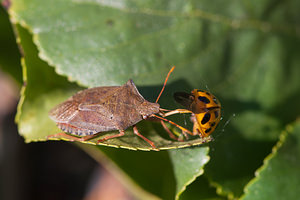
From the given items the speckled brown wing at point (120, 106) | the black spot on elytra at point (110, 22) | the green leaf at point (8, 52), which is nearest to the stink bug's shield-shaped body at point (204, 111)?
the speckled brown wing at point (120, 106)

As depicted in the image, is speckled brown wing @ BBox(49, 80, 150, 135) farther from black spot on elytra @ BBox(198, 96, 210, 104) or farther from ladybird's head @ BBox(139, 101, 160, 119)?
black spot on elytra @ BBox(198, 96, 210, 104)

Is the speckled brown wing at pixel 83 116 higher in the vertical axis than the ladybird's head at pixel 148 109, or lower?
lower

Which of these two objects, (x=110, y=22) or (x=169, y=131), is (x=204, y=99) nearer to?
(x=169, y=131)

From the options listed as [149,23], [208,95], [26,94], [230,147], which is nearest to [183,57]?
[149,23]

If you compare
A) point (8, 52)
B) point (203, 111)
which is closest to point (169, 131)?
point (203, 111)

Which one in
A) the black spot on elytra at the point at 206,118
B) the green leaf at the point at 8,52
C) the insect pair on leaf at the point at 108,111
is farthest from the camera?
the green leaf at the point at 8,52

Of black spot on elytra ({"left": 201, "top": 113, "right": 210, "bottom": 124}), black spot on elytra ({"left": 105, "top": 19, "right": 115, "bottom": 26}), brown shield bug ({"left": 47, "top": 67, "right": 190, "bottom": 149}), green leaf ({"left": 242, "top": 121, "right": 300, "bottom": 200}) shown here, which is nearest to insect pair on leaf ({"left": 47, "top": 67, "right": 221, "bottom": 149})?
brown shield bug ({"left": 47, "top": 67, "right": 190, "bottom": 149})

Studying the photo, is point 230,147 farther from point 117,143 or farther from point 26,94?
point 26,94

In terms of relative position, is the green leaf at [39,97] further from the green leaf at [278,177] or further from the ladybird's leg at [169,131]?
the green leaf at [278,177]
